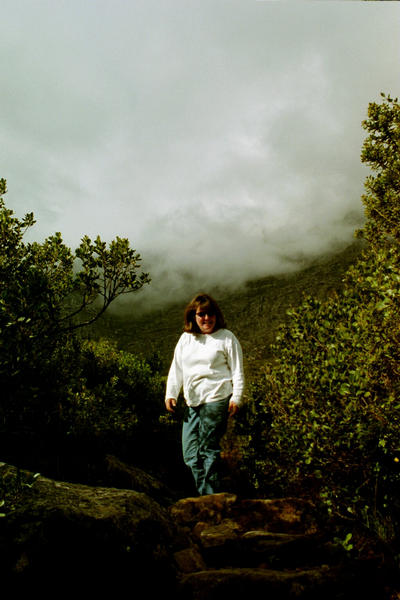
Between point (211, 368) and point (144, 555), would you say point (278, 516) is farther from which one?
point (144, 555)

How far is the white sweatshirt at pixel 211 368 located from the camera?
676 cm

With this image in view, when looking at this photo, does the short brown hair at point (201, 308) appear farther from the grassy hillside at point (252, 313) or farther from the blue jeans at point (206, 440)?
the grassy hillside at point (252, 313)

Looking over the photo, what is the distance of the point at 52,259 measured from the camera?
7117mm

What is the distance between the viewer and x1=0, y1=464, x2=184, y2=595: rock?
134 inches

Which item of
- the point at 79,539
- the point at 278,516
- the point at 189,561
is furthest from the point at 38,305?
the point at 278,516

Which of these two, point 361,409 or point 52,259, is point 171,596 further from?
point 52,259

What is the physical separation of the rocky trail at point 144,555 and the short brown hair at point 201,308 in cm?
328

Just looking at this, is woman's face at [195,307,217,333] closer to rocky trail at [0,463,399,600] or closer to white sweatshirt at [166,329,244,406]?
white sweatshirt at [166,329,244,406]

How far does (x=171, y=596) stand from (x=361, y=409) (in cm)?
342

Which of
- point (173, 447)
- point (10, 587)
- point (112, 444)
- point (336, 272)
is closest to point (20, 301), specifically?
point (10, 587)

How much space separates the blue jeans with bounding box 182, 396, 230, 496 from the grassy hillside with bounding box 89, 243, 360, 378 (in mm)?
85268

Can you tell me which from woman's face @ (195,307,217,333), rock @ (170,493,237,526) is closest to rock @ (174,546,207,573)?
rock @ (170,493,237,526)

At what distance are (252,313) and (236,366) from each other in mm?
120955

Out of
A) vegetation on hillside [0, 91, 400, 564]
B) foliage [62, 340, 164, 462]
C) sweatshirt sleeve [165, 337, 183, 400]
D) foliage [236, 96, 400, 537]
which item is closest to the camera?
vegetation on hillside [0, 91, 400, 564]
